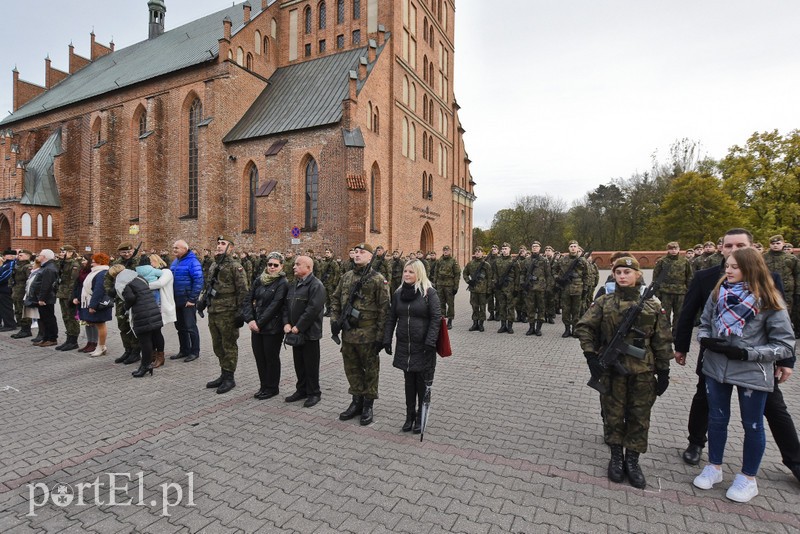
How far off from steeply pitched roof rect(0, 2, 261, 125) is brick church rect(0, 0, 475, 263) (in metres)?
0.23

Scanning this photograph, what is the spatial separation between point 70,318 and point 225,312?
479 centimetres

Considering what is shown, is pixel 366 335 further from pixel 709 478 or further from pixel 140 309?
pixel 140 309

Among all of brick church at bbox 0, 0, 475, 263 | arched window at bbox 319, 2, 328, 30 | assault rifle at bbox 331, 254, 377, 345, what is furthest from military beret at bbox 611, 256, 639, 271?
arched window at bbox 319, 2, 328, 30

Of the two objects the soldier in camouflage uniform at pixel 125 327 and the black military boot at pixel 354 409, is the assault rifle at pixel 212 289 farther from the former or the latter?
the black military boot at pixel 354 409

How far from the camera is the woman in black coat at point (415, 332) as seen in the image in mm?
4137

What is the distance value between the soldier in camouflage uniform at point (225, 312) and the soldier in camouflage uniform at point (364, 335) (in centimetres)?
195

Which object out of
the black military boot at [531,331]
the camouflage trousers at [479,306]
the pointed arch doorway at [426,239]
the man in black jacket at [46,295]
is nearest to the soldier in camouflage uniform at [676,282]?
the black military boot at [531,331]

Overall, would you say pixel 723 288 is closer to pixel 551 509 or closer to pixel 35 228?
pixel 551 509

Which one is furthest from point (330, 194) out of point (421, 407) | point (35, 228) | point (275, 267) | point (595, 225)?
point (595, 225)

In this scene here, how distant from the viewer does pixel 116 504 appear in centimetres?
307

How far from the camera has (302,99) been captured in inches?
932

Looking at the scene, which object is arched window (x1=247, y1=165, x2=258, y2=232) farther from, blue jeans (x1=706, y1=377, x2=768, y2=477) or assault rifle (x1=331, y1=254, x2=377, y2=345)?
blue jeans (x1=706, y1=377, x2=768, y2=477)

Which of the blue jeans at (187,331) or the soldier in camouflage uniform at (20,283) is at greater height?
the soldier in camouflage uniform at (20,283)

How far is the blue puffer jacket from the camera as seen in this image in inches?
278
